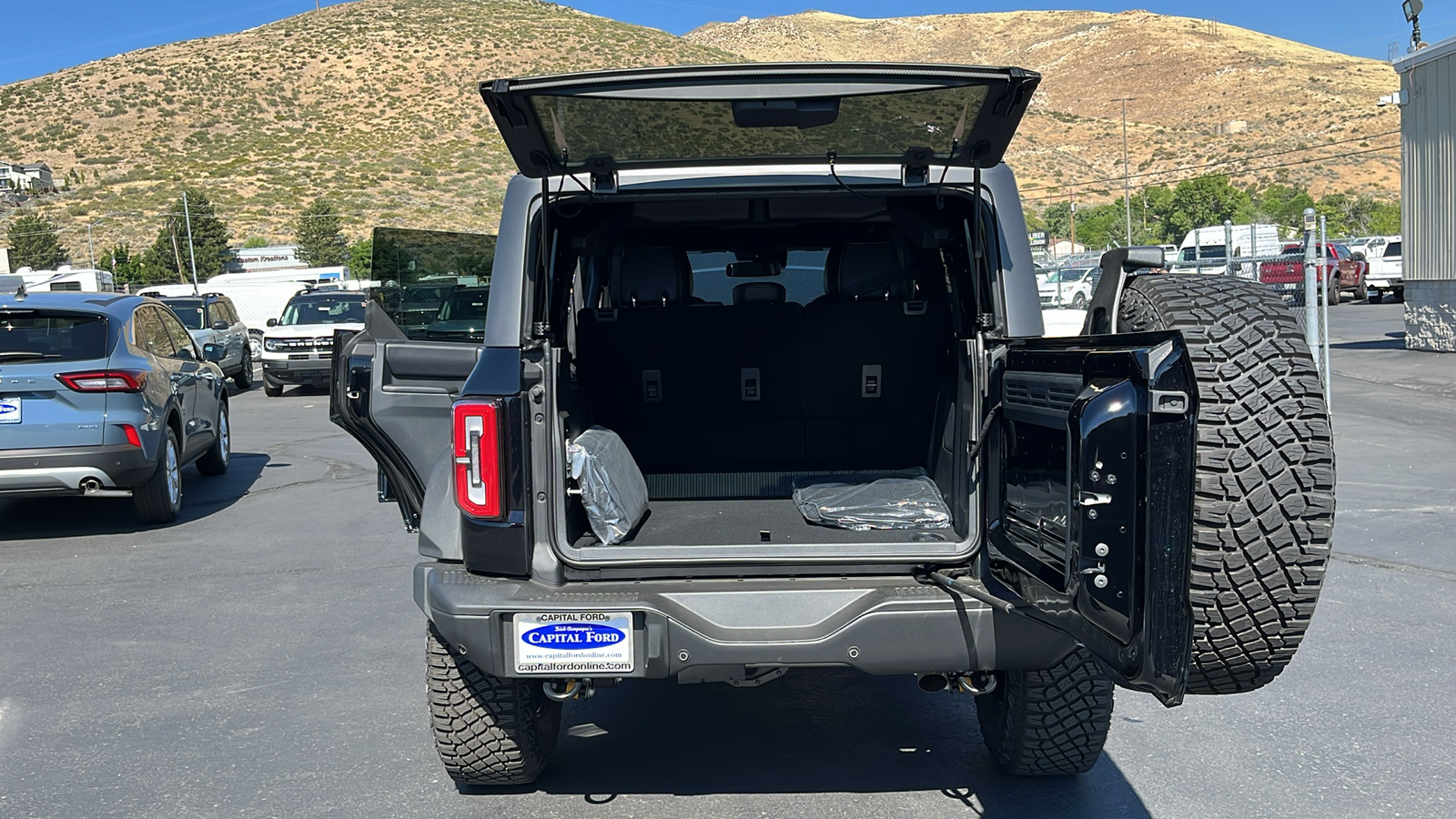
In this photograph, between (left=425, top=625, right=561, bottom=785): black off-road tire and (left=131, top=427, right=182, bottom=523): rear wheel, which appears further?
(left=131, top=427, right=182, bottom=523): rear wheel

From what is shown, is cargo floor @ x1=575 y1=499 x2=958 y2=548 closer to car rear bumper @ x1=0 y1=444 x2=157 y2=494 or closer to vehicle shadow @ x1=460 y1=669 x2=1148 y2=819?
vehicle shadow @ x1=460 y1=669 x2=1148 y2=819

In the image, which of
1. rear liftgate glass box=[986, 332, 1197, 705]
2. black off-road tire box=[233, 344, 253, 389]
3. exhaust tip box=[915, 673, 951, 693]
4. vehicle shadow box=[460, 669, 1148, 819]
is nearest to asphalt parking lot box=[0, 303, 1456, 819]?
vehicle shadow box=[460, 669, 1148, 819]

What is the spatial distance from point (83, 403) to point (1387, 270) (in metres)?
35.3

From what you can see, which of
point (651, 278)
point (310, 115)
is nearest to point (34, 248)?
point (310, 115)

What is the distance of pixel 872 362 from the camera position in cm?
509

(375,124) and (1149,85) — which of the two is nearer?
(375,124)

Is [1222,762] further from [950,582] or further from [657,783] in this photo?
[657,783]

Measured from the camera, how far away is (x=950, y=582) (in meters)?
3.52

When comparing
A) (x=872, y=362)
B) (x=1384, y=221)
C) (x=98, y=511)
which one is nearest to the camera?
(x=872, y=362)

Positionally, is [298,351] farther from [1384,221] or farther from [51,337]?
[1384,221]

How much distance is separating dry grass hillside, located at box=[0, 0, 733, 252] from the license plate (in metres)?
50.1

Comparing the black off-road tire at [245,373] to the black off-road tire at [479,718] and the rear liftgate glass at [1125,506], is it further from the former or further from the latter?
the rear liftgate glass at [1125,506]

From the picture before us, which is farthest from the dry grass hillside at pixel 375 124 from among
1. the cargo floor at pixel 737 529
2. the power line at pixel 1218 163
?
the cargo floor at pixel 737 529

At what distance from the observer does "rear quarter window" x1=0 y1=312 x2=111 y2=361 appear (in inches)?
337
